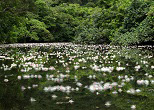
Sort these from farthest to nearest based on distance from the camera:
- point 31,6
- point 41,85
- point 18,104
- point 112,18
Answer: point 112,18
point 31,6
point 41,85
point 18,104

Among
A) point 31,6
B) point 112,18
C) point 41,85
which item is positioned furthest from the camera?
point 112,18

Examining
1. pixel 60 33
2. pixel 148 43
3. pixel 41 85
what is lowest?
pixel 60 33

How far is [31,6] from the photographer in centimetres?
1731

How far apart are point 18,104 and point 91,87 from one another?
1438 mm

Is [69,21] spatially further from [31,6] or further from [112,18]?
[31,6]

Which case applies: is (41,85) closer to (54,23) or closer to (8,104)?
(8,104)

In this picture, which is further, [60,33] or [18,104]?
[60,33]

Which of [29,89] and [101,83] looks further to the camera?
[101,83]

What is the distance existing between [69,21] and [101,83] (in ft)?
103

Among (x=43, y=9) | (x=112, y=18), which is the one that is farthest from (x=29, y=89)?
(x=43, y=9)

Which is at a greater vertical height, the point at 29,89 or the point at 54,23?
the point at 29,89

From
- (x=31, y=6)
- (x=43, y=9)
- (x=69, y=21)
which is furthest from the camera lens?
(x=69, y=21)

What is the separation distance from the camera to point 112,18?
22609 mm

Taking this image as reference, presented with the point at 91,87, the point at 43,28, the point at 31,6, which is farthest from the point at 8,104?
the point at 43,28
